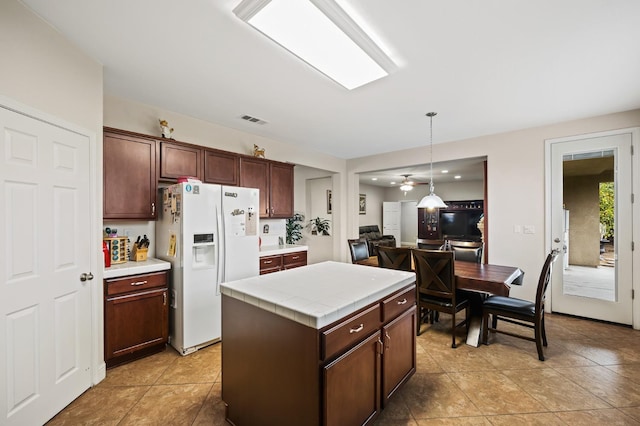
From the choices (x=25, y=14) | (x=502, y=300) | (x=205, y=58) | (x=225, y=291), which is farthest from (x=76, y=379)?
(x=502, y=300)

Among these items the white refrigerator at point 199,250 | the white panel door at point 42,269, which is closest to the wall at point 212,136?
the white refrigerator at point 199,250

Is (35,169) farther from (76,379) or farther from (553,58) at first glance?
(553,58)

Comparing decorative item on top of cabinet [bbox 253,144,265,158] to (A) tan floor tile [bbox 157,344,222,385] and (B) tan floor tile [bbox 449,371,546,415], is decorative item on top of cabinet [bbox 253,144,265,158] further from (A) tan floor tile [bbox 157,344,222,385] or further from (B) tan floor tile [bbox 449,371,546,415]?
(B) tan floor tile [bbox 449,371,546,415]

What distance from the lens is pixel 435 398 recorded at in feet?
6.57

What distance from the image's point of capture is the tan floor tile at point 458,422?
68.8 inches

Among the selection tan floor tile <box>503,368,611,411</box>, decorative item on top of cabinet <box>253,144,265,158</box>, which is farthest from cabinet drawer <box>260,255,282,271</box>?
tan floor tile <box>503,368,611,411</box>

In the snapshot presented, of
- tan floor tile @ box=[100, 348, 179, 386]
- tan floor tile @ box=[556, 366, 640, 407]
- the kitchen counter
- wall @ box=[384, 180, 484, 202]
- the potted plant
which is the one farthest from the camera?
wall @ box=[384, 180, 484, 202]

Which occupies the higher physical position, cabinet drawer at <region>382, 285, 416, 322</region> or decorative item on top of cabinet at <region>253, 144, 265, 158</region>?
decorative item on top of cabinet at <region>253, 144, 265, 158</region>

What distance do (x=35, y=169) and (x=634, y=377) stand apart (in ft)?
15.4

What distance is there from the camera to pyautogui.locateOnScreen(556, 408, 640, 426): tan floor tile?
175 cm

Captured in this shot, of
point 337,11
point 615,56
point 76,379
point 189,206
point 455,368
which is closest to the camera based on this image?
point 337,11

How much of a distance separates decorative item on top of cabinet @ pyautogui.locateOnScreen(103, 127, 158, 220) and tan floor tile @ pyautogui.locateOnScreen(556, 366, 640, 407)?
4.15 metres

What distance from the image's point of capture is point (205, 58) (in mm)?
2166

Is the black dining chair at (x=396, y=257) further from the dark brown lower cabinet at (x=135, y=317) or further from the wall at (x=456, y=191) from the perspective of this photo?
the wall at (x=456, y=191)
